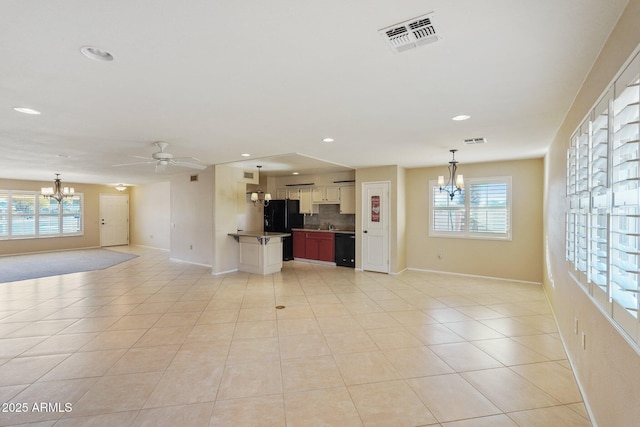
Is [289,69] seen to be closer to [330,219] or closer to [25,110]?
[25,110]

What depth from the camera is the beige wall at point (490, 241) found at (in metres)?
5.64

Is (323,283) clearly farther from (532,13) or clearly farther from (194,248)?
(532,13)

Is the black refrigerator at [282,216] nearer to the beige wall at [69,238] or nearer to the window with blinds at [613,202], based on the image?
the window with blinds at [613,202]

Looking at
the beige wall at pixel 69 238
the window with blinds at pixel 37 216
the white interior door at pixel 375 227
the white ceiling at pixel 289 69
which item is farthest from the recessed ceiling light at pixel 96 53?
the window with blinds at pixel 37 216

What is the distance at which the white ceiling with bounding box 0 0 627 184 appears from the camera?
4.89 ft

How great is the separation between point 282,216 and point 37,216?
8.39 metres

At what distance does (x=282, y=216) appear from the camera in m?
8.59

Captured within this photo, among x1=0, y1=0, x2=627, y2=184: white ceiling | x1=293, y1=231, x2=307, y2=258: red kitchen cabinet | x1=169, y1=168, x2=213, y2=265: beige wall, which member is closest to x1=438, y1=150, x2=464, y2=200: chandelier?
x1=0, y1=0, x2=627, y2=184: white ceiling

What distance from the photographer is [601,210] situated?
5.87ft

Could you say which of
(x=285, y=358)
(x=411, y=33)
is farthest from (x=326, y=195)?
(x=411, y=33)

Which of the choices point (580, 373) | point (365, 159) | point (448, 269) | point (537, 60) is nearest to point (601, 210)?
point (537, 60)

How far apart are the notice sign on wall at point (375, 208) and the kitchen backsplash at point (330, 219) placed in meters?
1.24

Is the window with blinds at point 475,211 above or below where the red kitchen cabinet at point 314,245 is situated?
above

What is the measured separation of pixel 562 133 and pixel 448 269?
389 cm
